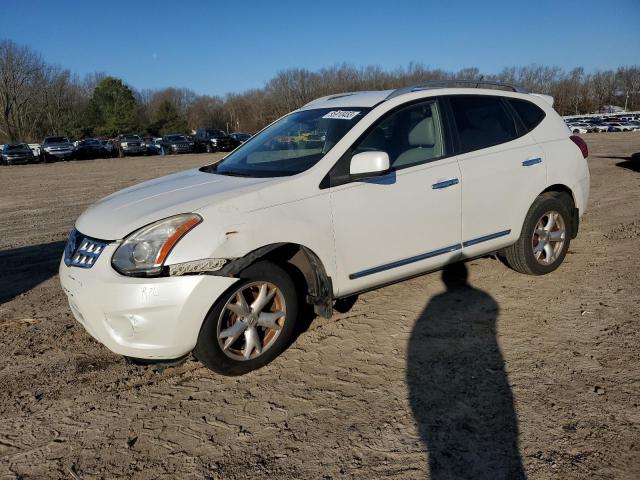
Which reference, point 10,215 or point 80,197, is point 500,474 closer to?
point 10,215

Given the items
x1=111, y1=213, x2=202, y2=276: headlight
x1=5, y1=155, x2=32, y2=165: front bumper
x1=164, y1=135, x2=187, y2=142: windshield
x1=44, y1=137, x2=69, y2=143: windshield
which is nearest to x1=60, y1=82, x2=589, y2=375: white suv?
x1=111, y1=213, x2=202, y2=276: headlight

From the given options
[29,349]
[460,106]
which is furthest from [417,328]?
[29,349]

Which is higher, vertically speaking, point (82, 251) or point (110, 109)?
point (110, 109)

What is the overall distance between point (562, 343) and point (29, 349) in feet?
13.4

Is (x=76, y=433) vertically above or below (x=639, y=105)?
below

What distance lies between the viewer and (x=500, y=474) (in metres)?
2.33

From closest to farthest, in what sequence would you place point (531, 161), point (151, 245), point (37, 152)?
point (151, 245) < point (531, 161) < point (37, 152)

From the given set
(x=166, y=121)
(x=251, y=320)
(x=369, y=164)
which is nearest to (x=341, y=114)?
(x=369, y=164)

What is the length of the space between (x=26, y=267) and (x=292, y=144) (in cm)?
417

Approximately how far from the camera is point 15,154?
32938 mm

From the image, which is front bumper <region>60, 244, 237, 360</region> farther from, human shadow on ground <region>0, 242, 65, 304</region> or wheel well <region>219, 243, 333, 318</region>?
human shadow on ground <region>0, 242, 65, 304</region>

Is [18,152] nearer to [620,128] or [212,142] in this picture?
[212,142]

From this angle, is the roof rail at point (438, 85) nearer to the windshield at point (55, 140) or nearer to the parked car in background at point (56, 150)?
the parked car in background at point (56, 150)

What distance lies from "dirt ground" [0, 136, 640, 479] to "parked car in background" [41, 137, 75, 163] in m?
35.7
